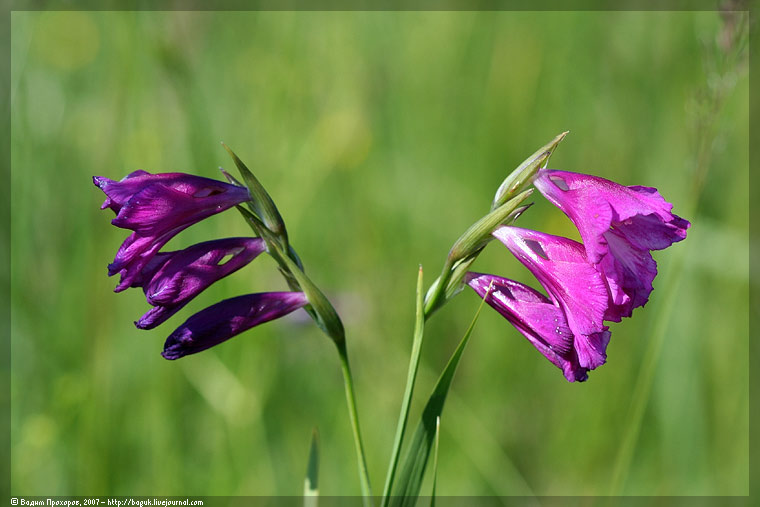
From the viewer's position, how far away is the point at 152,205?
1297 mm

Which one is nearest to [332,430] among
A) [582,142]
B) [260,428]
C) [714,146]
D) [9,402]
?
[260,428]

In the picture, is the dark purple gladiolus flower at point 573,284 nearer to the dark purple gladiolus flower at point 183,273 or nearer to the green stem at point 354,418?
the green stem at point 354,418

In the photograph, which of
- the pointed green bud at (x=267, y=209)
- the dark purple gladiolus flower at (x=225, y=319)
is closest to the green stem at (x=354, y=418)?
the dark purple gladiolus flower at (x=225, y=319)

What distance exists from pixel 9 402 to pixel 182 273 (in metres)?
1.96

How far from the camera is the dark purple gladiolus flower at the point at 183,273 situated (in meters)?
1.33

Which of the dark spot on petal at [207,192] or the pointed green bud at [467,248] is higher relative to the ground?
the dark spot on petal at [207,192]

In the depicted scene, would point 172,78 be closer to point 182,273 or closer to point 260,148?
point 260,148

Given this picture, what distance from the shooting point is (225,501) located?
2.68m

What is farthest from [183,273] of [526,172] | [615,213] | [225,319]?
[615,213]

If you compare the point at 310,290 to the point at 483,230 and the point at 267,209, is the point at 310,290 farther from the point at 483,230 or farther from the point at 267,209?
the point at 483,230

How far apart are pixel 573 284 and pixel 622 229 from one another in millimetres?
154

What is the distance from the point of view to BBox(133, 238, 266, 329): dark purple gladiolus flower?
4.38 ft

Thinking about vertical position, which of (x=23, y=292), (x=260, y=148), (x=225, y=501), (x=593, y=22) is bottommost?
(x=225, y=501)

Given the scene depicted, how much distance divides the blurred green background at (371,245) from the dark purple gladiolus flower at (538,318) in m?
0.89
